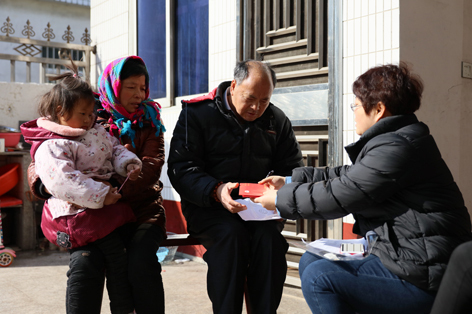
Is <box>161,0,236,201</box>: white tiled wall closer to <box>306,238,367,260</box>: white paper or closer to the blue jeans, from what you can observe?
<box>306,238,367,260</box>: white paper

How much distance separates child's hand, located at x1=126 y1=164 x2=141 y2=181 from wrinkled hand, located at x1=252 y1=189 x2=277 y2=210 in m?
0.66

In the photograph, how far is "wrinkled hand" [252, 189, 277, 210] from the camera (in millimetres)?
2096

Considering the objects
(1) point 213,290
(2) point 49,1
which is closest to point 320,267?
(1) point 213,290

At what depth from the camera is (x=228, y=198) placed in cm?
227

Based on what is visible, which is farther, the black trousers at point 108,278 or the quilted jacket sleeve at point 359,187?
the black trousers at point 108,278

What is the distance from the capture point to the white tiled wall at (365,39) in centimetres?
315

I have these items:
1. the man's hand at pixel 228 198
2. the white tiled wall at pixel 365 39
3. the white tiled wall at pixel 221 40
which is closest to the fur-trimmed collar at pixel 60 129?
the man's hand at pixel 228 198

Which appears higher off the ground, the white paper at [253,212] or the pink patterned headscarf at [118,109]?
the pink patterned headscarf at [118,109]

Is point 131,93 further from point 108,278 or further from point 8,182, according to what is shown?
point 8,182

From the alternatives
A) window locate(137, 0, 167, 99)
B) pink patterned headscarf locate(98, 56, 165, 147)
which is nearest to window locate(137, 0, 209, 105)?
window locate(137, 0, 167, 99)

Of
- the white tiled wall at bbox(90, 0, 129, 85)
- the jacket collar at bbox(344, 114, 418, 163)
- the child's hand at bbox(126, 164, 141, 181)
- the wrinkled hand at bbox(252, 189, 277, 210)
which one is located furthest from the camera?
the white tiled wall at bbox(90, 0, 129, 85)

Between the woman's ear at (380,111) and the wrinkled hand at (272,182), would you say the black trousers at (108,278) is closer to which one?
the wrinkled hand at (272,182)

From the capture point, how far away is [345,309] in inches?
72.0

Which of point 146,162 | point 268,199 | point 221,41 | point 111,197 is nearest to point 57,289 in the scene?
point 146,162
